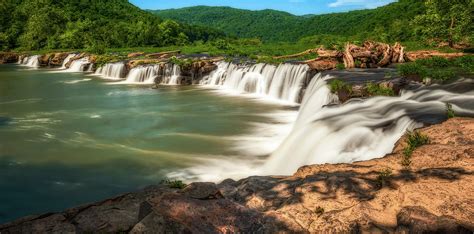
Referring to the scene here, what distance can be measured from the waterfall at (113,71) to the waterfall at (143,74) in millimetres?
1757

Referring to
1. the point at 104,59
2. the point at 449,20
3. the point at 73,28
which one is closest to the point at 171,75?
the point at 104,59

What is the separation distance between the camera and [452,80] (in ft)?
42.2

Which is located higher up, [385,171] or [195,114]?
[385,171]

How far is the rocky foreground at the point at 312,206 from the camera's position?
4.30 meters

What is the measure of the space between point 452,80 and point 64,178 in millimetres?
12789

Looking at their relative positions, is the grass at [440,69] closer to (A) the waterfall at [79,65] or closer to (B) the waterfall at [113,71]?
(B) the waterfall at [113,71]

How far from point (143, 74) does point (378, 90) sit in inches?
937

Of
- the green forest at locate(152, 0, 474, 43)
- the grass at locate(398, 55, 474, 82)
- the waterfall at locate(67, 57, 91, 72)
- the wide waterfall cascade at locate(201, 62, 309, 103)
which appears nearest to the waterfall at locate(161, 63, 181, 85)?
the wide waterfall cascade at locate(201, 62, 309, 103)

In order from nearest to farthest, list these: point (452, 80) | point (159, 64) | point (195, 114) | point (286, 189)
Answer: point (286, 189) < point (452, 80) < point (195, 114) < point (159, 64)

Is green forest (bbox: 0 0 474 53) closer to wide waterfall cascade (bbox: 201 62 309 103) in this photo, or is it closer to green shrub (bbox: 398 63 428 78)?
wide waterfall cascade (bbox: 201 62 309 103)

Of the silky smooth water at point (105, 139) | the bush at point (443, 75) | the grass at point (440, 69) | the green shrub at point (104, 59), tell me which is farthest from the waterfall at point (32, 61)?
the bush at point (443, 75)

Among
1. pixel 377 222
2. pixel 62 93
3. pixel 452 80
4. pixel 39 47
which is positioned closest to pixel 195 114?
pixel 452 80

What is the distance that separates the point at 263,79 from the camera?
2453cm

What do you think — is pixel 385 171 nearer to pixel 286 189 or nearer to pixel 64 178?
pixel 286 189
